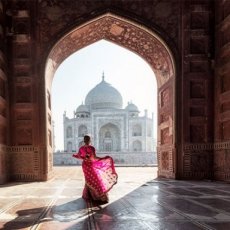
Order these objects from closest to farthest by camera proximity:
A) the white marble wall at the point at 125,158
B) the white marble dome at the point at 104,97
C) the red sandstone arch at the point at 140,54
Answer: the red sandstone arch at the point at 140,54, the white marble wall at the point at 125,158, the white marble dome at the point at 104,97

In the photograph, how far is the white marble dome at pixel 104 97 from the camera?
38000mm

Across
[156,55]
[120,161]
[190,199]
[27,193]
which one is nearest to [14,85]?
[27,193]

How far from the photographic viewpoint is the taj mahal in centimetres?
3656

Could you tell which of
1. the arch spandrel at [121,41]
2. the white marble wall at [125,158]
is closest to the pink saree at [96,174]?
the arch spandrel at [121,41]

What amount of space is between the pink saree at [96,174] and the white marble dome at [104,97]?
109 feet

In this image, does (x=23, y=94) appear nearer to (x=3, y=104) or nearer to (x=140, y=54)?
(x=3, y=104)

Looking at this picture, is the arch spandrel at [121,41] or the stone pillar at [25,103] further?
the arch spandrel at [121,41]

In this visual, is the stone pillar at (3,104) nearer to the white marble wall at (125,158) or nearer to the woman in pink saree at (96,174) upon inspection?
the woman in pink saree at (96,174)

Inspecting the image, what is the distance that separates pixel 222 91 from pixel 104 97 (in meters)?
31.1

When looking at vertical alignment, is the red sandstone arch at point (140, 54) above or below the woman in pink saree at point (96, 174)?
above

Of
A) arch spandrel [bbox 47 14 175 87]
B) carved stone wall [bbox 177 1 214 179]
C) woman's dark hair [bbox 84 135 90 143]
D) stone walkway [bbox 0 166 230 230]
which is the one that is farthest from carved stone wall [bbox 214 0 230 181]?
woman's dark hair [bbox 84 135 90 143]

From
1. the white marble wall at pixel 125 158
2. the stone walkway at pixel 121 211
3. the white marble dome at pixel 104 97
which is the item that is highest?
the white marble dome at pixel 104 97

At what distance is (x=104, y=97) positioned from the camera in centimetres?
3816

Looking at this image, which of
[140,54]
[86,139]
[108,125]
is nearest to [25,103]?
[86,139]
